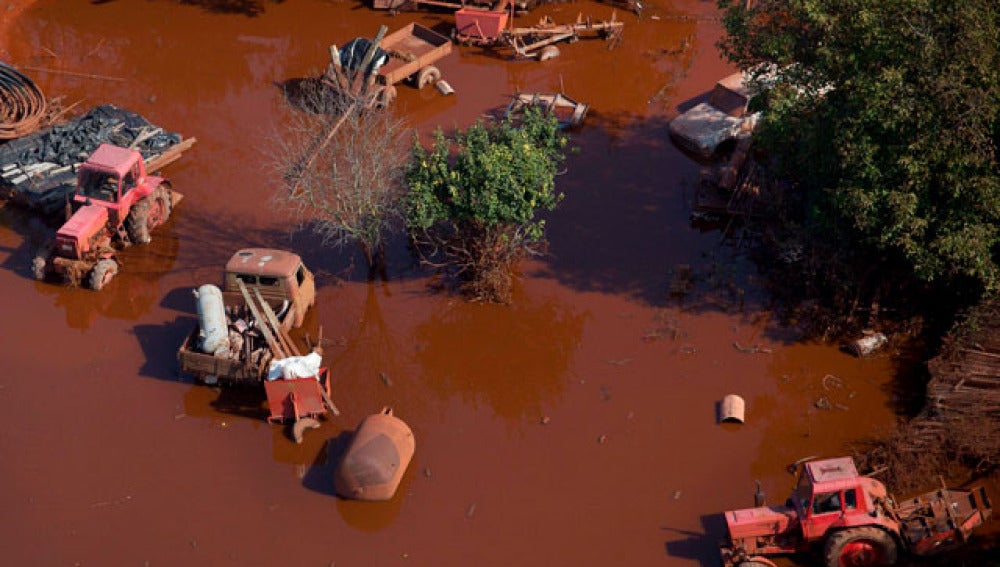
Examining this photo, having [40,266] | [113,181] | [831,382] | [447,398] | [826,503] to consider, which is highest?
[826,503]

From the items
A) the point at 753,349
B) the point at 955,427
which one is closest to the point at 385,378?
the point at 753,349

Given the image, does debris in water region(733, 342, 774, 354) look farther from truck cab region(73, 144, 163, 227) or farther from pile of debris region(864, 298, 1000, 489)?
truck cab region(73, 144, 163, 227)

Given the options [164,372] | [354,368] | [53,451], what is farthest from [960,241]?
[53,451]

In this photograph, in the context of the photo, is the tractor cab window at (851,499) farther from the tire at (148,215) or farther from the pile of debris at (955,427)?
the tire at (148,215)

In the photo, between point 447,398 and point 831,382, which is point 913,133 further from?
point 447,398

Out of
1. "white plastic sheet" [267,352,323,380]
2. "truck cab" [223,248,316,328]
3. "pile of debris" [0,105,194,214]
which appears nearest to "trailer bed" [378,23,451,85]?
"pile of debris" [0,105,194,214]

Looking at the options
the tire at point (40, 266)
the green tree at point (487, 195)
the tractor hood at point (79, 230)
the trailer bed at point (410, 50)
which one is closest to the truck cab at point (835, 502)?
the green tree at point (487, 195)
